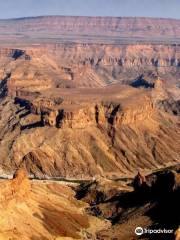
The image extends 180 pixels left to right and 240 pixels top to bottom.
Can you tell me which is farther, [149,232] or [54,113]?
[54,113]

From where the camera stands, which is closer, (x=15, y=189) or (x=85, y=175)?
(x=15, y=189)

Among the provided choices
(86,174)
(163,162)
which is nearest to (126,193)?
(86,174)

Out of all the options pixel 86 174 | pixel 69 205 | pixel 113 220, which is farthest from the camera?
pixel 86 174

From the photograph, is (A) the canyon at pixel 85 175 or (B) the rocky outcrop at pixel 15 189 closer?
(A) the canyon at pixel 85 175

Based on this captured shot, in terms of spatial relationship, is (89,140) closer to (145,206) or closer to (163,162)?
(163,162)

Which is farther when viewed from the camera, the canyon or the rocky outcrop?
the rocky outcrop

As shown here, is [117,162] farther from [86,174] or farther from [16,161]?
[16,161]

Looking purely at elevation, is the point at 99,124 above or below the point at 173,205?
above

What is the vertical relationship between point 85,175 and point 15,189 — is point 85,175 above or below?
below

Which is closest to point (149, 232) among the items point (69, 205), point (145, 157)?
point (69, 205)

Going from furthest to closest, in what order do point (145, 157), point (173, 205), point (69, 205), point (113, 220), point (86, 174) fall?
1. point (145, 157)
2. point (86, 174)
3. point (69, 205)
4. point (113, 220)
5. point (173, 205)
